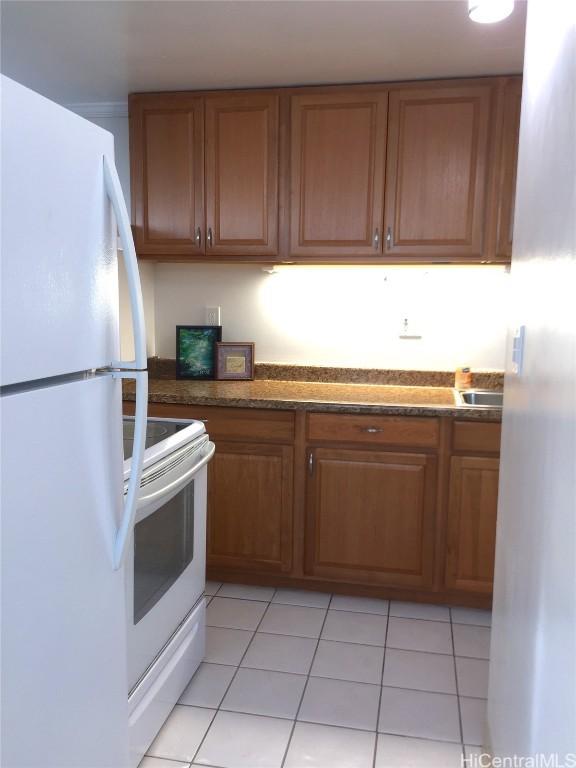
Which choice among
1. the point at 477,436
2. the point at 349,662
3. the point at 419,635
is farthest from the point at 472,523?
the point at 349,662

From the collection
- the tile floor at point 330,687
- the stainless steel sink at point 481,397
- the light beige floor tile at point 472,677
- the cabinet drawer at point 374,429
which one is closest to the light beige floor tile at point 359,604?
the tile floor at point 330,687

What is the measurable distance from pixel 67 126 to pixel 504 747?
154 cm

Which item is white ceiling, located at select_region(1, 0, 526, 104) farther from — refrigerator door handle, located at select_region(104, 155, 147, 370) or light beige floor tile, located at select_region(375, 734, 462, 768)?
light beige floor tile, located at select_region(375, 734, 462, 768)

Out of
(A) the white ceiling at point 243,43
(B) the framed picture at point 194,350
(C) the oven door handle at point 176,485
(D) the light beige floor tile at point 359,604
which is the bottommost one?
(D) the light beige floor tile at point 359,604

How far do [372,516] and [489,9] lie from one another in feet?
6.01

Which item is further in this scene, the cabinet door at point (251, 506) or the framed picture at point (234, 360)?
the framed picture at point (234, 360)

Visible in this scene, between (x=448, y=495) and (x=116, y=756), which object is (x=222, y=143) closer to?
(x=448, y=495)

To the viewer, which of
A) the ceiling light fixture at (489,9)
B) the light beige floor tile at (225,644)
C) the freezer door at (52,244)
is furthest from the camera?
the light beige floor tile at (225,644)

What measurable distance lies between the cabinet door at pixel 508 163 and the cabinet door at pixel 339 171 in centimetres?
50

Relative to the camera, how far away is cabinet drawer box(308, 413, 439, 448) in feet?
8.25

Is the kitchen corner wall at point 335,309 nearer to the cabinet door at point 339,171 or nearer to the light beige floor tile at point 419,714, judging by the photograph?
the cabinet door at point 339,171

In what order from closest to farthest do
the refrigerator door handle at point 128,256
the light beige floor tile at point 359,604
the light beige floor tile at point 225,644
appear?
the refrigerator door handle at point 128,256 < the light beige floor tile at point 225,644 < the light beige floor tile at point 359,604

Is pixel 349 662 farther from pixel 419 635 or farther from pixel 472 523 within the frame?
pixel 472 523

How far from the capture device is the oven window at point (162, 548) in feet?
5.19
